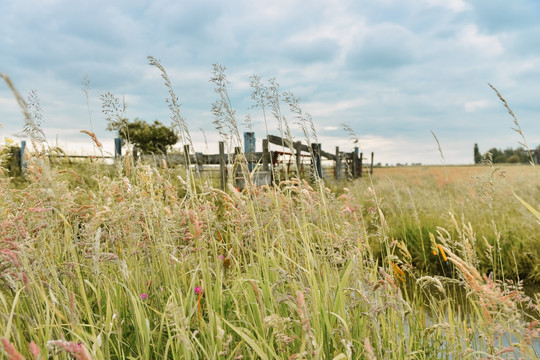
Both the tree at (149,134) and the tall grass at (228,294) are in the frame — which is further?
the tree at (149,134)

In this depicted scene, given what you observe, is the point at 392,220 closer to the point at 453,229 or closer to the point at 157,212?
the point at 453,229

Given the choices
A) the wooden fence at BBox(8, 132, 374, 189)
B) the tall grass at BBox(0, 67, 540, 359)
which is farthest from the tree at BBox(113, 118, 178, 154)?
the tall grass at BBox(0, 67, 540, 359)

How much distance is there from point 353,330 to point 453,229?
201 inches

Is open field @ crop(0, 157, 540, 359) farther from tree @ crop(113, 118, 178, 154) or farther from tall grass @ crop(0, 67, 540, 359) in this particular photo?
tree @ crop(113, 118, 178, 154)

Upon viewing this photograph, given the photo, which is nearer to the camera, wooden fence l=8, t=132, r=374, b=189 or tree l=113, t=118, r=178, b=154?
wooden fence l=8, t=132, r=374, b=189

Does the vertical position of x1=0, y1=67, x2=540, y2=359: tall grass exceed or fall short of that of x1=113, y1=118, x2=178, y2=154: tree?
it falls short

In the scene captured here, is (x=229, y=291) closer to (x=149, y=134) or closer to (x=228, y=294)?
(x=228, y=294)

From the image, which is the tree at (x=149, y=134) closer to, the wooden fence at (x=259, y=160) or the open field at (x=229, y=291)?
the wooden fence at (x=259, y=160)

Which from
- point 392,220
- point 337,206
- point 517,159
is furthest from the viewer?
point 517,159

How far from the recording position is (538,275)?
5.61m

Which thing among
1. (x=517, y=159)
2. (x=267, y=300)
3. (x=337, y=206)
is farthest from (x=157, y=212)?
(x=517, y=159)

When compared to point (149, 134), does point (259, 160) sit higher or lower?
lower

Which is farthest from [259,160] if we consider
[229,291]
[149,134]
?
[149,134]

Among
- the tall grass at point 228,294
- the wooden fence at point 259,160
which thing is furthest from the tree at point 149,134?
the tall grass at point 228,294
